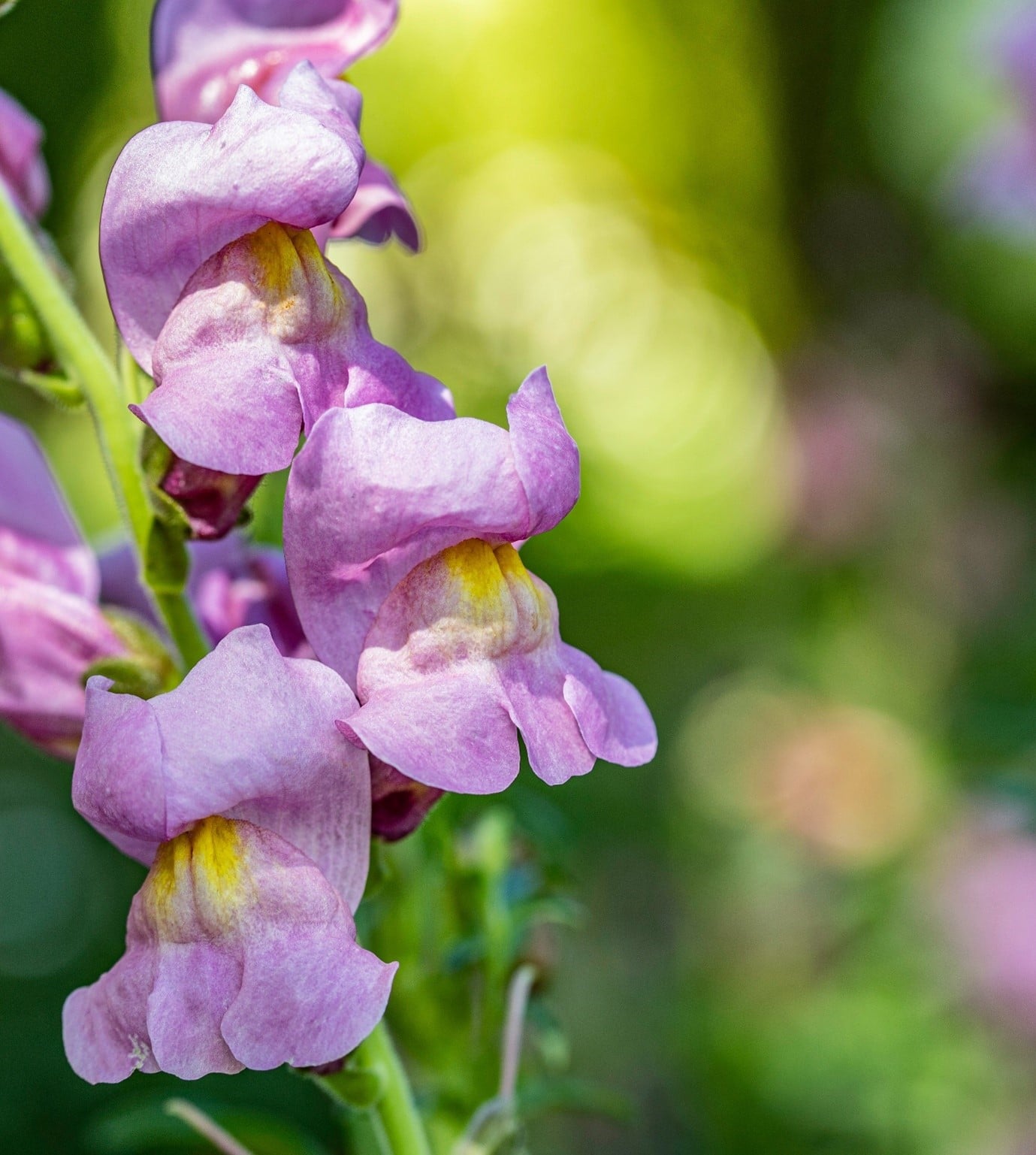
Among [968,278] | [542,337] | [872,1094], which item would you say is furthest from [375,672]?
[542,337]

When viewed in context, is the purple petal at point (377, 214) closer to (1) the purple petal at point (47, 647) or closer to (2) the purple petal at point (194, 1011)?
(1) the purple petal at point (47, 647)

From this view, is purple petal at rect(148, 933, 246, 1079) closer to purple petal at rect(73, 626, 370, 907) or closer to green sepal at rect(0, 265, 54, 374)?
purple petal at rect(73, 626, 370, 907)

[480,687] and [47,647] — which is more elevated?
[480,687]

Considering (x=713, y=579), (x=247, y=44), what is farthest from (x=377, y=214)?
(x=713, y=579)

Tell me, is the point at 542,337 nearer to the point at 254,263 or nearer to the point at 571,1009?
the point at 571,1009

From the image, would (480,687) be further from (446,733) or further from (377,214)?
(377,214)

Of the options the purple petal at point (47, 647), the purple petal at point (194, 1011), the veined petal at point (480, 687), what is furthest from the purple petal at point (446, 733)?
the purple petal at point (47, 647)

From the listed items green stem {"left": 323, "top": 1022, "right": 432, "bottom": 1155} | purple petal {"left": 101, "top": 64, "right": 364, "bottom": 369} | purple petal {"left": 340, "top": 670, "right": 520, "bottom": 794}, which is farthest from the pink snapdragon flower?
green stem {"left": 323, "top": 1022, "right": 432, "bottom": 1155}
